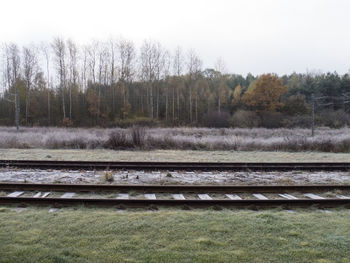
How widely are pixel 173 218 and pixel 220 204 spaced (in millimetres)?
1596

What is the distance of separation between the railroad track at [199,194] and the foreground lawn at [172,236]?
609 mm

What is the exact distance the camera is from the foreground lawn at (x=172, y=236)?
3.86 metres

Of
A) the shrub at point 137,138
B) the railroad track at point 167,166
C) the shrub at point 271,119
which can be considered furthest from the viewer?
the shrub at point 271,119

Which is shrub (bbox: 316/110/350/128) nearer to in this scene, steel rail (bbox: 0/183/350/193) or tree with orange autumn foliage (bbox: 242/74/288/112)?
tree with orange autumn foliage (bbox: 242/74/288/112)

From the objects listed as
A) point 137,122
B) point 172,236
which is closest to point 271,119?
point 137,122

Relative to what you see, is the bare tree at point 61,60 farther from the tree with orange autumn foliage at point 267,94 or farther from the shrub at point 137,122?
the tree with orange autumn foliage at point 267,94

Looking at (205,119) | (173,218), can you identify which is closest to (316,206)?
(173,218)

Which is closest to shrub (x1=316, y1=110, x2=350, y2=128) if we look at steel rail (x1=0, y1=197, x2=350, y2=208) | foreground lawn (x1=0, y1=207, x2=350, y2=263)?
steel rail (x1=0, y1=197, x2=350, y2=208)

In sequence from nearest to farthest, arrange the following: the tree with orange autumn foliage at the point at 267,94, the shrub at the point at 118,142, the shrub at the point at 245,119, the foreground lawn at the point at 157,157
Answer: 1. the foreground lawn at the point at 157,157
2. the shrub at the point at 118,142
3. the shrub at the point at 245,119
4. the tree with orange autumn foliage at the point at 267,94

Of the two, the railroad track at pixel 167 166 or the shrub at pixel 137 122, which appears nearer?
the railroad track at pixel 167 166

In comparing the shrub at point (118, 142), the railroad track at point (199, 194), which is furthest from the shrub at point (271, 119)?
the railroad track at point (199, 194)

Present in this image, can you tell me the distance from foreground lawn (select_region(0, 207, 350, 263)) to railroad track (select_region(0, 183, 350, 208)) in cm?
61

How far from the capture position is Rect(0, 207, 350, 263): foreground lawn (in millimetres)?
3863

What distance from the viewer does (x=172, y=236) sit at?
14.9 feet
